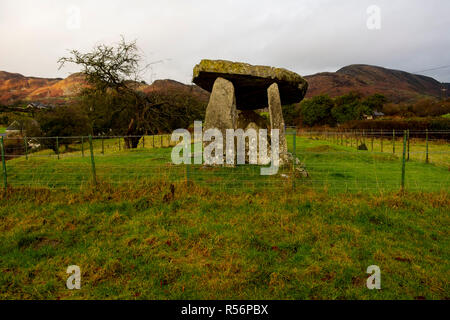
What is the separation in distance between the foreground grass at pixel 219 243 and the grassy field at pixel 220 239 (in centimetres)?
2

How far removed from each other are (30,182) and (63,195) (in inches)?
62.8

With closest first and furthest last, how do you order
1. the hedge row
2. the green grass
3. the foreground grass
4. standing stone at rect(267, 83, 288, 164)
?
the foreground grass < the green grass < standing stone at rect(267, 83, 288, 164) < the hedge row

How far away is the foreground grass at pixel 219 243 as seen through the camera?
2871 millimetres

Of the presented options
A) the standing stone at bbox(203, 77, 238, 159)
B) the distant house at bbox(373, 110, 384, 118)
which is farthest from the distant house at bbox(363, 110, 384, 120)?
the standing stone at bbox(203, 77, 238, 159)

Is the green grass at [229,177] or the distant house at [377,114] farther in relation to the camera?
the distant house at [377,114]

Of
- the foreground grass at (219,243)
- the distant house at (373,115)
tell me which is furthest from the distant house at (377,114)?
the foreground grass at (219,243)

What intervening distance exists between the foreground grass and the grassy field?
2 cm

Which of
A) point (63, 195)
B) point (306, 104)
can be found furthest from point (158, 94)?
point (306, 104)

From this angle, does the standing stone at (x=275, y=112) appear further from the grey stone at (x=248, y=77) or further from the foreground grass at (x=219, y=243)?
the foreground grass at (x=219, y=243)

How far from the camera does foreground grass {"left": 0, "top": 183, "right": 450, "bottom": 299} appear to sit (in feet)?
9.42

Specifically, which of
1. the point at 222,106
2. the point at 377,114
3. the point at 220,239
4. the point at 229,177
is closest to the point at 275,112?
the point at 222,106

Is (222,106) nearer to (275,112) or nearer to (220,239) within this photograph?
(275,112)

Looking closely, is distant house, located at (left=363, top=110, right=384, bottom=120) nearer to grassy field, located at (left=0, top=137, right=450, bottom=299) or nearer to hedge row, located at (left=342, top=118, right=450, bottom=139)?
hedge row, located at (left=342, top=118, right=450, bottom=139)
